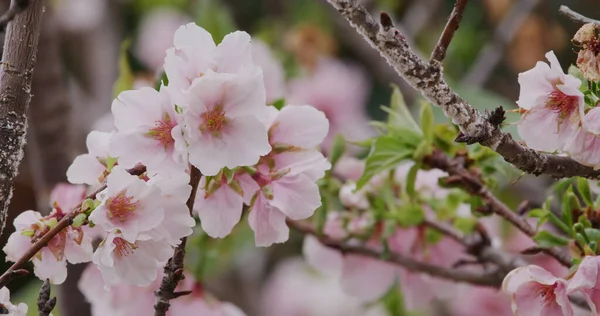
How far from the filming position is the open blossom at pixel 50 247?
359 mm

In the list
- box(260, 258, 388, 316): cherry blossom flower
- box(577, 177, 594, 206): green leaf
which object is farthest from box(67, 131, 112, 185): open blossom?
box(260, 258, 388, 316): cherry blossom flower

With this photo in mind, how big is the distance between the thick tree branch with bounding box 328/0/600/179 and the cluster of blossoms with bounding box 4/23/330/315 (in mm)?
58

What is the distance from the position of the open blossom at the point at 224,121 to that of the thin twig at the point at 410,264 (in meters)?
0.21

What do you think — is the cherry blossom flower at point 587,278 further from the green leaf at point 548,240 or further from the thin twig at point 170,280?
the thin twig at point 170,280

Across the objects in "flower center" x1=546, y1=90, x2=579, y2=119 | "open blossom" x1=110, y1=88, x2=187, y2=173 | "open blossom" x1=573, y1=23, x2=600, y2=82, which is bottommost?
"open blossom" x1=110, y1=88, x2=187, y2=173

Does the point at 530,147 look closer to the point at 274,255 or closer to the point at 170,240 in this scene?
the point at 170,240

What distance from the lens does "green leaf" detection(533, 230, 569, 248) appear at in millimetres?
423

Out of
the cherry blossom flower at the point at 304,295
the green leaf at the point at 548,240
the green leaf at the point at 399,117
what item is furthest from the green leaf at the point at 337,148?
the cherry blossom flower at the point at 304,295

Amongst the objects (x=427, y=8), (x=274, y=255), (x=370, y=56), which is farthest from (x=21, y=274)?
(x=274, y=255)

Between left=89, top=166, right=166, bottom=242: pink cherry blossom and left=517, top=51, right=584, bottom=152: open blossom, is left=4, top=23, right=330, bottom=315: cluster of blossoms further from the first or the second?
left=517, top=51, right=584, bottom=152: open blossom

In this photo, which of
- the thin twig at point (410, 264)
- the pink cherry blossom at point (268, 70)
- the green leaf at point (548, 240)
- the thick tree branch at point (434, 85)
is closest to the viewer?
the thick tree branch at point (434, 85)

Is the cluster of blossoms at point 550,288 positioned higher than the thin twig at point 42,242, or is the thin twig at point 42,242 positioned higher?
the cluster of blossoms at point 550,288

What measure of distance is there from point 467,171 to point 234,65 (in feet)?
0.58

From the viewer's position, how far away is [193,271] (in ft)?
1.91
